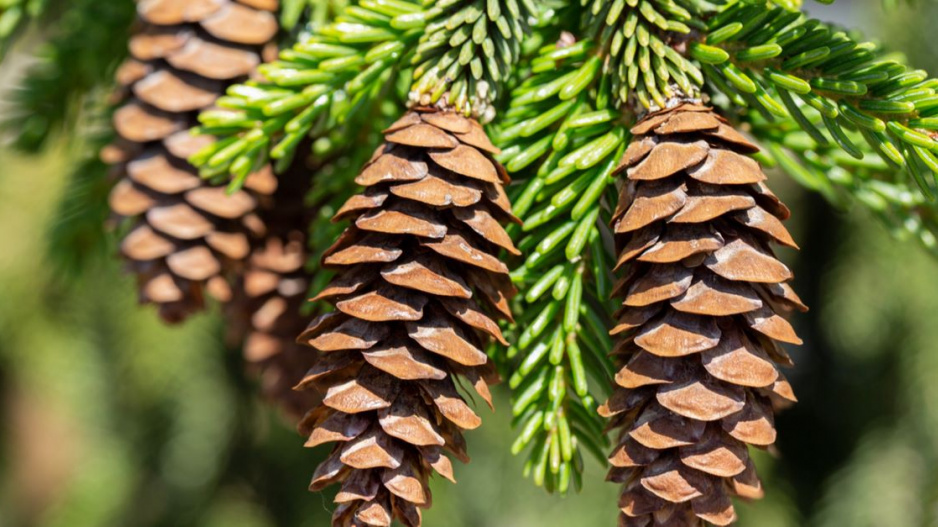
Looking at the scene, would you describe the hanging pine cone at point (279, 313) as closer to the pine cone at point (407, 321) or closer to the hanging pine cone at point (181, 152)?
the hanging pine cone at point (181, 152)

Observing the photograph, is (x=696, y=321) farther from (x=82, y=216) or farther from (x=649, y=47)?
(x=82, y=216)

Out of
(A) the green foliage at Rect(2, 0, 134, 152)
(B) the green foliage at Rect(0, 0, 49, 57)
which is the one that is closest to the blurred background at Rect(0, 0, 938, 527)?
(A) the green foliage at Rect(2, 0, 134, 152)

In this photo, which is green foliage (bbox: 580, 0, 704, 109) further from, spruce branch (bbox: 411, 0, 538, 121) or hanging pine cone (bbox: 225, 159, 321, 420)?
hanging pine cone (bbox: 225, 159, 321, 420)

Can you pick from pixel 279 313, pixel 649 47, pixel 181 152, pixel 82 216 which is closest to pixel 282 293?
pixel 279 313

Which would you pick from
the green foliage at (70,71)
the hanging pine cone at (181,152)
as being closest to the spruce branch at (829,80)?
the hanging pine cone at (181,152)

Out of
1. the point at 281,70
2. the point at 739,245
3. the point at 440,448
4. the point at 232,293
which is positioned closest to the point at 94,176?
the point at 232,293
